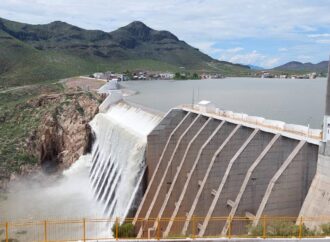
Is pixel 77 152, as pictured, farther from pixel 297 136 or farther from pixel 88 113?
pixel 297 136

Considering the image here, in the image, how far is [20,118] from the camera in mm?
54938

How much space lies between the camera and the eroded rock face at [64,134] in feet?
151

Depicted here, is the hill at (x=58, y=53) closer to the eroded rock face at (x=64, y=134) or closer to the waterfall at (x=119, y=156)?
the eroded rock face at (x=64, y=134)

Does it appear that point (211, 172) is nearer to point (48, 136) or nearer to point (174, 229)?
point (174, 229)

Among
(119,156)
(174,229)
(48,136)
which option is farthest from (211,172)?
(48,136)

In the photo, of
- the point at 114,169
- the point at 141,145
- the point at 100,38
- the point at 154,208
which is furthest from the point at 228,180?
the point at 100,38

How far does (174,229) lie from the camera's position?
69.9 ft

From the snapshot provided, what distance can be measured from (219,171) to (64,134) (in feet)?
104

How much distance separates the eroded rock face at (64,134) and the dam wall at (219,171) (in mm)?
19580

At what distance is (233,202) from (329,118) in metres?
5.56

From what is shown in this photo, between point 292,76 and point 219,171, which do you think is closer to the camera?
point 219,171

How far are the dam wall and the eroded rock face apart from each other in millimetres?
19580

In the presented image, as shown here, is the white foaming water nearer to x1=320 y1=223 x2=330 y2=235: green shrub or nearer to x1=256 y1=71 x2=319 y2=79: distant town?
x1=320 y1=223 x2=330 y2=235: green shrub

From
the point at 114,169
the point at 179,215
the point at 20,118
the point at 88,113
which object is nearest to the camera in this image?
the point at 179,215
